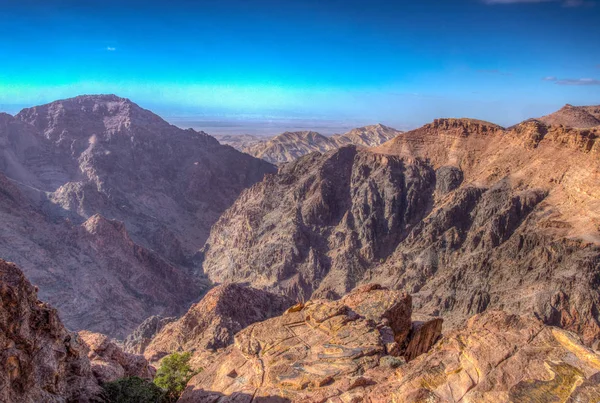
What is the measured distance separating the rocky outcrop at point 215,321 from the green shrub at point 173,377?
45.3 ft

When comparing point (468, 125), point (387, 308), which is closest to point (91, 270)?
point (387, 308)

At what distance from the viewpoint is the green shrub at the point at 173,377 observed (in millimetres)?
35188

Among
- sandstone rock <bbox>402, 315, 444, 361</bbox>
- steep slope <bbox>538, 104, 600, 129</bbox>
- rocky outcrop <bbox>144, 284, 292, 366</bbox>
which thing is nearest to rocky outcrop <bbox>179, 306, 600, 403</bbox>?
sandstone rock <bbox>402, 315, 444, 361</bbox>

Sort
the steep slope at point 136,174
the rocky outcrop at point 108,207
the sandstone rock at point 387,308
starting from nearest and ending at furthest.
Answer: the sandstone rock at point 387,308
the rocky outcrop at point 108,207
the steep slope at point 136,174

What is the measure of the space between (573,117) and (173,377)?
548ft

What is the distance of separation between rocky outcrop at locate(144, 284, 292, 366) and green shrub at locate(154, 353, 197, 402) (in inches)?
544

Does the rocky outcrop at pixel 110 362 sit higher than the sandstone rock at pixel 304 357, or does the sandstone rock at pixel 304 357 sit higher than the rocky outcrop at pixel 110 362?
the sandstone rock at pixel 304 357


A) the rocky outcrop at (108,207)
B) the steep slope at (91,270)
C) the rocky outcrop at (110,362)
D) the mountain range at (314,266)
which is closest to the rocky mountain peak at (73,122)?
the rocky outcrop at (108,207)

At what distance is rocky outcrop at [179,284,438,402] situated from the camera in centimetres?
2728

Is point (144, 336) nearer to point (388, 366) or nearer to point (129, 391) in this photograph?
point (129, 391)

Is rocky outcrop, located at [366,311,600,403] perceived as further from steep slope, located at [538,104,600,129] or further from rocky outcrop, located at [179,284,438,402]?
steep slope, located at [538,104,600,129]

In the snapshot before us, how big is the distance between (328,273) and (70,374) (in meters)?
83.9

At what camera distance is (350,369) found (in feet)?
94.5

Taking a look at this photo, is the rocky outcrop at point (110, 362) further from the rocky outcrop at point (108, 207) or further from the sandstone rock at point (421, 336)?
the rocky outcrop at point (108, 207)
